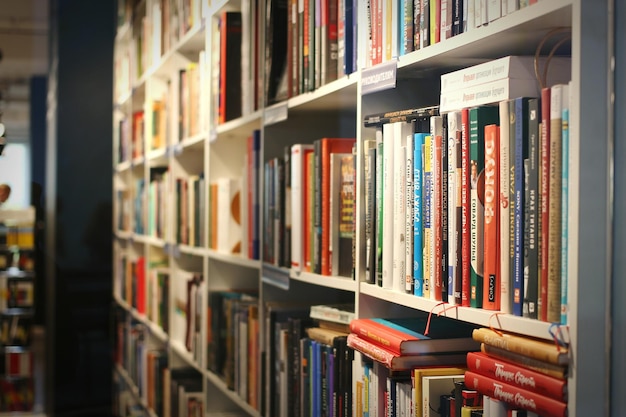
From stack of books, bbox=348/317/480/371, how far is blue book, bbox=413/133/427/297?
9 centimetres

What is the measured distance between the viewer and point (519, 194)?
120cm

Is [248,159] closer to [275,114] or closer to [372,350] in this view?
[275,114]

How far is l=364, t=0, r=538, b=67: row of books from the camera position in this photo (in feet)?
4.32

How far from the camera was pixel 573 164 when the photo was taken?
1.09m

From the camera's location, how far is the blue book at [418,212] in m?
1.49

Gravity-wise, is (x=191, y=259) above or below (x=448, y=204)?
below

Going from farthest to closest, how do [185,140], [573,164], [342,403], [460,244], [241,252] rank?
1. [185,140]
2. [241,252]
3. [342,403]
4. [460,244]
5. [573,164]

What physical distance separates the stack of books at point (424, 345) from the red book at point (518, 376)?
19cm

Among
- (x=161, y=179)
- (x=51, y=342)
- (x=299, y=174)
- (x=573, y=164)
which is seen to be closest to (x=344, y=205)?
(x=299, y=174)

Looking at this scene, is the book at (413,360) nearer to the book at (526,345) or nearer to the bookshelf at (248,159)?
the bookshelf at (248,159)

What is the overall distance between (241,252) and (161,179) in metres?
1.40

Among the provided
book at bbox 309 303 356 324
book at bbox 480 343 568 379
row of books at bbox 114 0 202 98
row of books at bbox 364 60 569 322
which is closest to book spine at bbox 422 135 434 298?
row of books at bbox 364 60 569 322

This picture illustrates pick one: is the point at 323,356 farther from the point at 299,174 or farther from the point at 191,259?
the point at 191,259

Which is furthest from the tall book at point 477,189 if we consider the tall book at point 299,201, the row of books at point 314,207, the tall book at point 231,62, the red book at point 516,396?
the tall book at point 231,62
